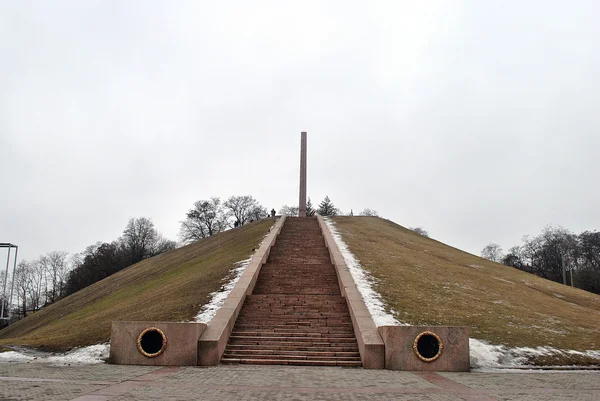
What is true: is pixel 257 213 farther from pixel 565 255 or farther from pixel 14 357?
pixel 14 357

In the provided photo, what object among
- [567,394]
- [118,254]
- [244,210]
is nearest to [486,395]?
[567,394]

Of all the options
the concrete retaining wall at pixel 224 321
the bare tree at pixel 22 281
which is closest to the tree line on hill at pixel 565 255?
the concrete retaining wall at pixel 224 321

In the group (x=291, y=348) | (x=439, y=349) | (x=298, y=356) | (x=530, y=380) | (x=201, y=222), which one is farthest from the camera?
(x=201, y=222)

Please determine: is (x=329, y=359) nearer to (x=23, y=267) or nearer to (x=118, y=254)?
(x=118, y=254)

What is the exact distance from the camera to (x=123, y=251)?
66.8m

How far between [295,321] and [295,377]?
4.72 m

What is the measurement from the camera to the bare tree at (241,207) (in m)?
77.8

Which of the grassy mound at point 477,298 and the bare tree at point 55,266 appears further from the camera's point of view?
the bare tree at point 55,266

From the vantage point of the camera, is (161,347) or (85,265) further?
(85,265)

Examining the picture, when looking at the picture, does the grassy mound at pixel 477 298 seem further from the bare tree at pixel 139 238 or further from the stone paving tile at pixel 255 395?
the bare tree at pixel 139 238

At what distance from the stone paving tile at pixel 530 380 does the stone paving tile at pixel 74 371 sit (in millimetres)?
6684

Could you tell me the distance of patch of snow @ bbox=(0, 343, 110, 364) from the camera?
37.2ft

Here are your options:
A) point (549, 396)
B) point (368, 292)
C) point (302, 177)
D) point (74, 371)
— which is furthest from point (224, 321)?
point (302, 177)

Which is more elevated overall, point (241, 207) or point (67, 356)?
point (241, 207)
